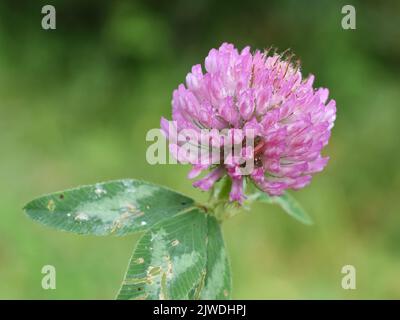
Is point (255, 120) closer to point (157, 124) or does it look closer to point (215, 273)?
point (215, 273)

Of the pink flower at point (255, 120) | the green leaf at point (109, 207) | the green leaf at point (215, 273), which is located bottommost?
the green leaf at point (215, 273)

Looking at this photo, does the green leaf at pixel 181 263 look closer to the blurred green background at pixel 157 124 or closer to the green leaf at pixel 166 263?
the green leaf at pixel 166 263

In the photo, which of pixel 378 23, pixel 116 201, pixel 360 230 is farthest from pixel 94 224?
pixel 378 23

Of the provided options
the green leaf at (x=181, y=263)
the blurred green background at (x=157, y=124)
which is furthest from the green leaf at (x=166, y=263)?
the blurred green background at (x=157, y=124)

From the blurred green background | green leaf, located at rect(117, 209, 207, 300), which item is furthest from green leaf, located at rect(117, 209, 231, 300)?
A: the blurred green background

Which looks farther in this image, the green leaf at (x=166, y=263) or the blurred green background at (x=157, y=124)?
the blurred green background at (x=157, y=124)

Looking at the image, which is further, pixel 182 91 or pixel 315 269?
pixel 315 269

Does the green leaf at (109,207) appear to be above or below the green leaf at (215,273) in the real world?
above
